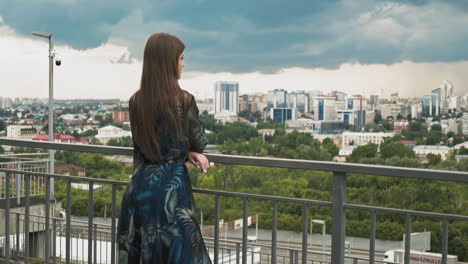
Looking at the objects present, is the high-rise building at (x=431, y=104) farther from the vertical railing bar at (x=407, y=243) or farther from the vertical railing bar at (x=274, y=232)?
the vertical railing bar at (x=407, y=243)

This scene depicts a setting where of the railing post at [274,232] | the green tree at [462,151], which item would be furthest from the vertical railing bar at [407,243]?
the green tree at [462,151]

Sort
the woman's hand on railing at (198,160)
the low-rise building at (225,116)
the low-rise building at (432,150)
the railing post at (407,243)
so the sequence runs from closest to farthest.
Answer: the railing post at (407,243)
the woman's hand on railing at (198,160)
the low-rise building at (432,150)
the low-rise building at (225,116)

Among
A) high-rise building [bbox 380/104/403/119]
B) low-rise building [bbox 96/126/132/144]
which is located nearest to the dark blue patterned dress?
low-rise building [bbox 96/126/132/144]

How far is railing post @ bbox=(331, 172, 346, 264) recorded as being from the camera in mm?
1670

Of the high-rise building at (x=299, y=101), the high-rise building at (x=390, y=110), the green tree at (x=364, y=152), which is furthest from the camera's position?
the high-rise building at (x=299, y=101)

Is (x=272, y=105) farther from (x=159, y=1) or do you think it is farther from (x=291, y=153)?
(x=159, y=1)

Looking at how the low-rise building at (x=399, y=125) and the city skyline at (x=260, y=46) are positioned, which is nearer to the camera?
the low-rise building at (x=399, y=125)

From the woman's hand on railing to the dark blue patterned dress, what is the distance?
2cm

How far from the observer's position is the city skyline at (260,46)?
5078 cm

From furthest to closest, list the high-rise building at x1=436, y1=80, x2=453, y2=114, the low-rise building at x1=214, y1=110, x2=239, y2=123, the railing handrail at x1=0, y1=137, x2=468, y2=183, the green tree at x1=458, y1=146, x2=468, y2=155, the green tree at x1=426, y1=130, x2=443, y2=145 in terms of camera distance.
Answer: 1. the high-rise building at x1=436, y1=80, x2=453, y2=114
2. the low-rise building at x1=214, y1=110, x2=239, y2=123
3. the green tree at x1=426, y1=130, x2=443, y2=145
4. the green tree at x1=458, y1=146, x2=468, y2=155
5. the railing handrail at x1=0, y1=137, x2=468, y2=183

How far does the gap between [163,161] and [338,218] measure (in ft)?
1.77

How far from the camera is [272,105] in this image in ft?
154

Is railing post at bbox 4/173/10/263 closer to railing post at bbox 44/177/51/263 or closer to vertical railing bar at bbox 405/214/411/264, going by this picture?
railing post at bbox 44/177/51/263

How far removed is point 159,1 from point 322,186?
5270cm
